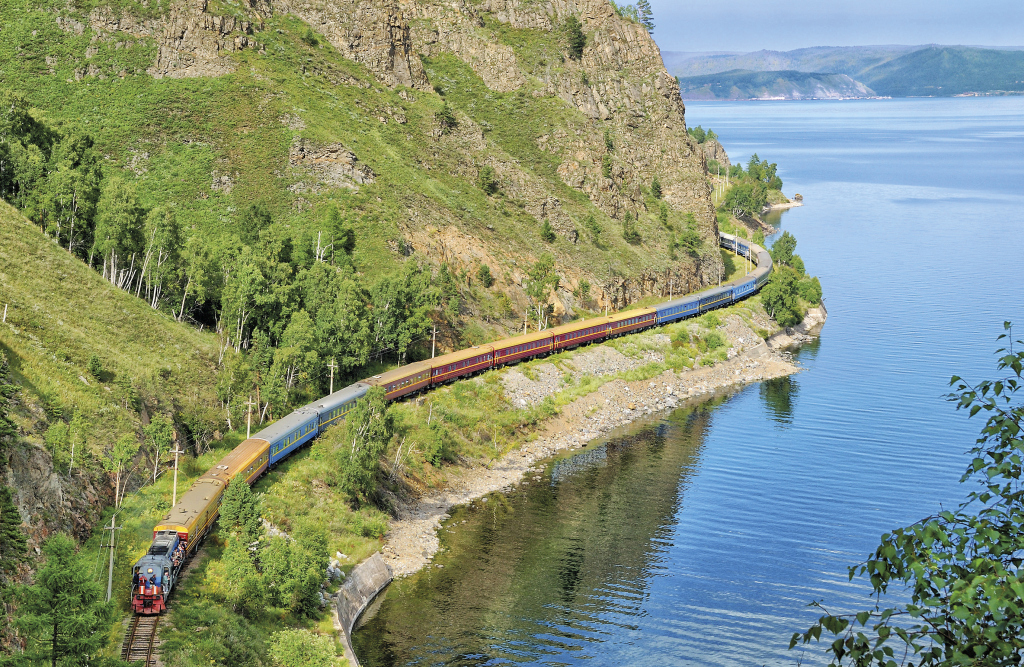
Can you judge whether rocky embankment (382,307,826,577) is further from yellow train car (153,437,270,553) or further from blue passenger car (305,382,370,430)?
yellow train car (153,437,270,553)

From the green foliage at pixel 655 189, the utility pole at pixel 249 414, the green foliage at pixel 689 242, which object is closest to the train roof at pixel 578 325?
the green foliage at pixel 689 242

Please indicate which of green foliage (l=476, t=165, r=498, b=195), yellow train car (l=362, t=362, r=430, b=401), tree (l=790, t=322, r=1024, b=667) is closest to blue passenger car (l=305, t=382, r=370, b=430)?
yellow train car (l=362, t=362, r=430, b=401)

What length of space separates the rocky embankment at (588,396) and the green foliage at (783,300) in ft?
5.38

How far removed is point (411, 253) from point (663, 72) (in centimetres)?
7685

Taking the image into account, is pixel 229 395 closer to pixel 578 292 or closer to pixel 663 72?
pixel 578 292

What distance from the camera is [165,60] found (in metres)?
117

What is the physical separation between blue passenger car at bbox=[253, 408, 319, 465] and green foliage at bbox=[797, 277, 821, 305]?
3447 inches

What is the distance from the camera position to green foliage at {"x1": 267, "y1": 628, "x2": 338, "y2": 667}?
1764 inches

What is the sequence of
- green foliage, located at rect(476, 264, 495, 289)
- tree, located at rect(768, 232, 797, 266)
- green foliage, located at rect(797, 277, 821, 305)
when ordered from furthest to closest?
tree, located at rect(768, 232, 797, 266)
green foliage, located at rect(797, 277, 821, 305)
green foliage, located at rect(476, 264, 495, 289)

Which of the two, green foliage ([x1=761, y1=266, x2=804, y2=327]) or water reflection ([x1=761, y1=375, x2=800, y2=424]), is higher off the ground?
green foliage ([x1=761, y1=266, x2=804, y2=327])

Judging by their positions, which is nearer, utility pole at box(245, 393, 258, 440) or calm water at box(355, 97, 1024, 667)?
calm water at box(355, 97, 1024, 667)

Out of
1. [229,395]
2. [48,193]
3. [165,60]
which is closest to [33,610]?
[229,395]

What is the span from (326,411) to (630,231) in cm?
7370

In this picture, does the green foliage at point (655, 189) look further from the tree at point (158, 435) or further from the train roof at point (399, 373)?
the tree at point (158, 435)
